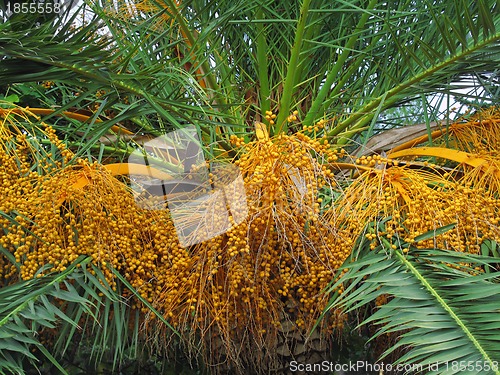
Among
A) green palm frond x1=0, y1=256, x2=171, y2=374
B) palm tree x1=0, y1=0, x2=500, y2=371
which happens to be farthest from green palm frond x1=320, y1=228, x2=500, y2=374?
green palm frond x1=0, y1=256, x2=171, y2=374

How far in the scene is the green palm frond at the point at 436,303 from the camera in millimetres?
1729

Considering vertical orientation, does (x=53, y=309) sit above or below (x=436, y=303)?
above

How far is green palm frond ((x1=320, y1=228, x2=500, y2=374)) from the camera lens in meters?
1.73

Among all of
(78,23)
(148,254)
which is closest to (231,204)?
(148,254)

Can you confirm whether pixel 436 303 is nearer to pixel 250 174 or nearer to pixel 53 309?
pixel 250 174

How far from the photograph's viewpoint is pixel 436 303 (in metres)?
1.93

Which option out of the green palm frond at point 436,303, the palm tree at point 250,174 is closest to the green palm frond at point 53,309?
the palm tree at point 250,174

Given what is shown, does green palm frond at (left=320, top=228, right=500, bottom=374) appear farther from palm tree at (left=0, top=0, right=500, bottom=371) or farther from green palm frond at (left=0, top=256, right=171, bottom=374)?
green palm frond at (left=0, top=256, right=171, bottom=374)

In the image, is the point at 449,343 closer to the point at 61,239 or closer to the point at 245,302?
the point at 245,302

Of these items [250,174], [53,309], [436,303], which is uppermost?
[250,174]

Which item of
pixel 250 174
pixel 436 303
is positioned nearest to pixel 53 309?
pixel 250 174

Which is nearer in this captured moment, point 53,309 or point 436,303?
point 436,303

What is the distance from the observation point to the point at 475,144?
2617 millimetres

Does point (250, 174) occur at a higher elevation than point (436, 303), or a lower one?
higher
